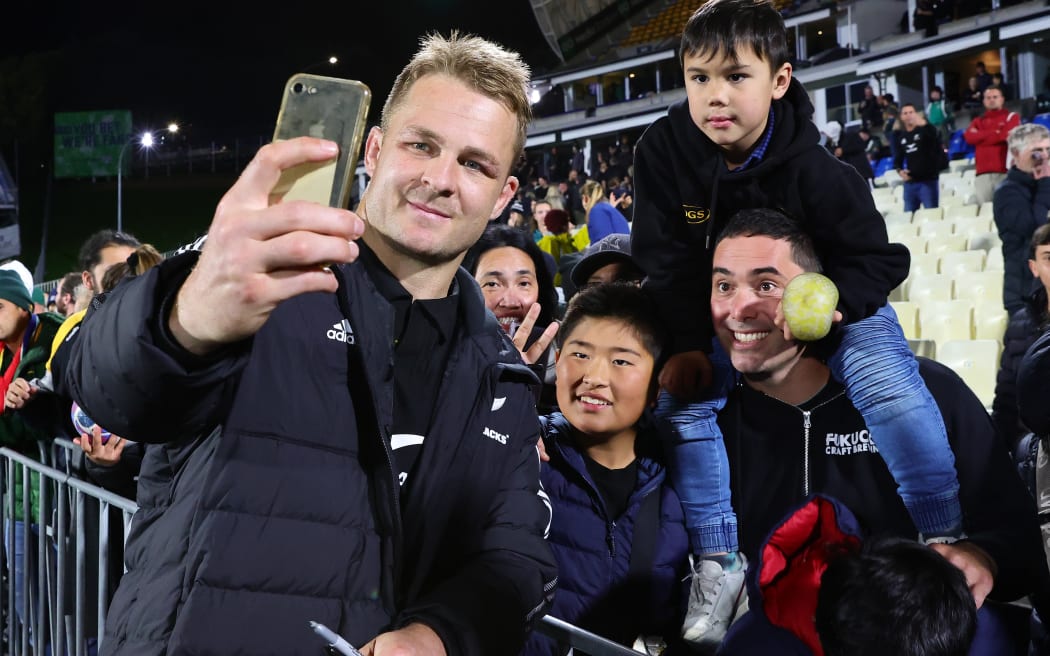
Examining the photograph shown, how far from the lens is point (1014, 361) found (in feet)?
13.8

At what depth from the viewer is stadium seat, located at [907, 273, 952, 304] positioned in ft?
25.7

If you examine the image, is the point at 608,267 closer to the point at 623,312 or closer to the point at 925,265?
the point at 623,312

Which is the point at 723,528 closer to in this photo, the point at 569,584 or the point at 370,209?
the point at 569,584

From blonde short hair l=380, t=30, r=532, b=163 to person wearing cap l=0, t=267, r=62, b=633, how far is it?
2.84 m

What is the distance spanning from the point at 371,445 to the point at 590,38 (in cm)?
3760

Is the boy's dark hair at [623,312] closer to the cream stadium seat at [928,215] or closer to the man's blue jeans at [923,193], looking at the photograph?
the cream stadium seat at [928,215]

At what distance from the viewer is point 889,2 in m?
30.0

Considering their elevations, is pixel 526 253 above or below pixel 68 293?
below

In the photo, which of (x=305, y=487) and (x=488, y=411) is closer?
(x=305, y=487)

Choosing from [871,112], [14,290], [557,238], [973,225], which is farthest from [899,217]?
[14,290]

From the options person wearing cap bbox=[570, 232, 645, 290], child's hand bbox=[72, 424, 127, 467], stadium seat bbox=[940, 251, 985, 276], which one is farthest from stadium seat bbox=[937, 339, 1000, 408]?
child's hand bbox=[72, 424, 127, 467]

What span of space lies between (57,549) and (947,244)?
29.3 ft

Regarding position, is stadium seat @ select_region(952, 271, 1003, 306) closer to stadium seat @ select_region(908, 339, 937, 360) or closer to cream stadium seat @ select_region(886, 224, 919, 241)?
stadium seat @ select_region(908, 339, 937, 360)

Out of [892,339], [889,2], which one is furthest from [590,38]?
[892,339]
